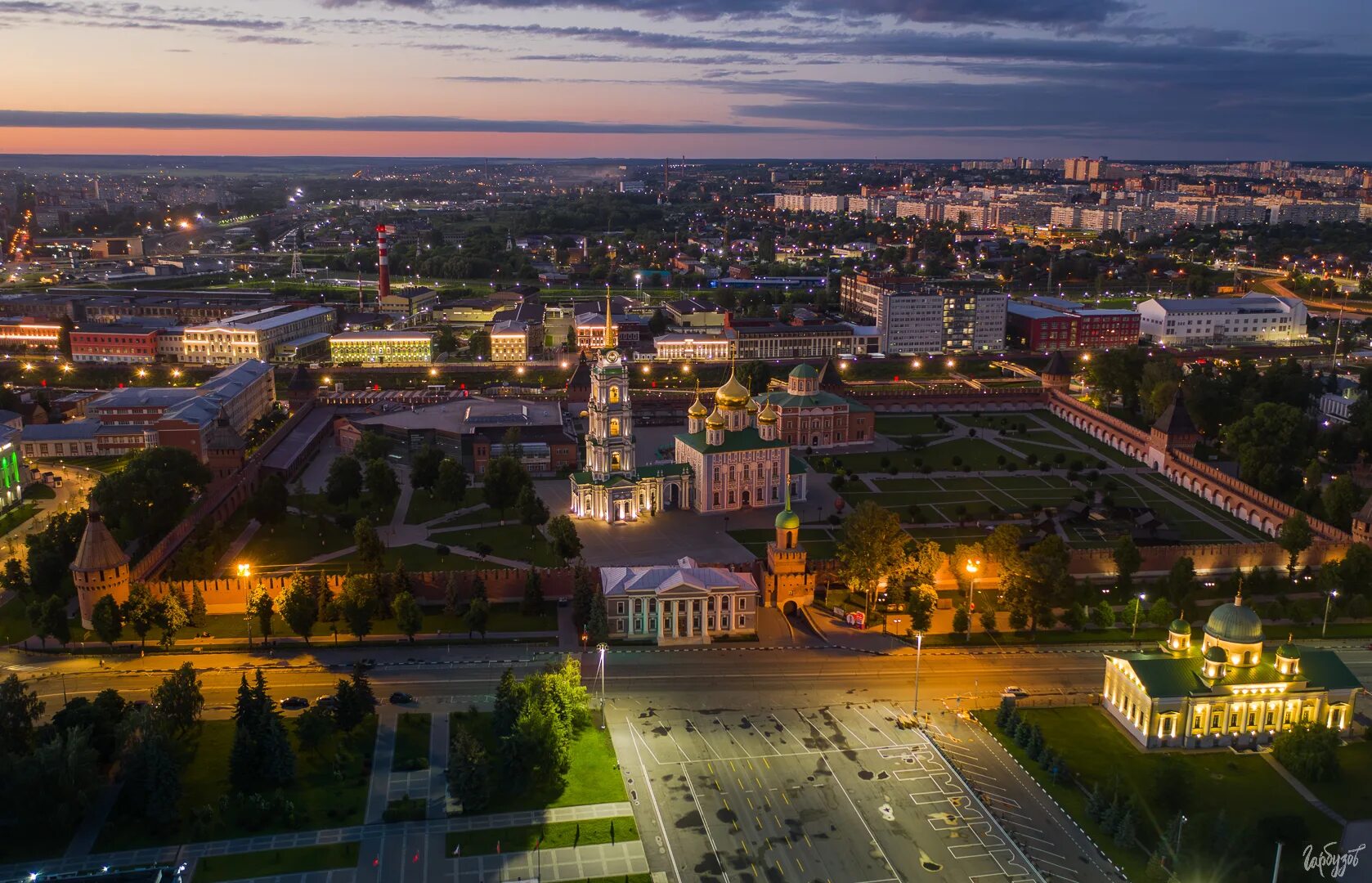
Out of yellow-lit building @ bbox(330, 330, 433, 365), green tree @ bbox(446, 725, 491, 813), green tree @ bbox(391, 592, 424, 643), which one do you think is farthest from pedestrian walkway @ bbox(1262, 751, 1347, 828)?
yellow-lit building @ bbox(330, 330, 433, 365)

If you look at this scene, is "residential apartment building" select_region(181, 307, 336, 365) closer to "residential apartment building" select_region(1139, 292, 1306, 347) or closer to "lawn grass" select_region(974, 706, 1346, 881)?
"lawn grass" select_region(974, 706, 1346, 881)

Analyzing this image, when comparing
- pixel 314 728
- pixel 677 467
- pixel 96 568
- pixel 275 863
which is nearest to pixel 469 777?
pixel 275 863

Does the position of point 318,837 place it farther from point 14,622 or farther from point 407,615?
point 14,622

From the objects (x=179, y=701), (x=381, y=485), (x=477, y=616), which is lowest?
(x=477, y=616)

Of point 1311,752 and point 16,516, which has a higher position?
point 1311,752

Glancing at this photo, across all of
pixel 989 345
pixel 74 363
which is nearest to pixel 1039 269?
pixel 989 345

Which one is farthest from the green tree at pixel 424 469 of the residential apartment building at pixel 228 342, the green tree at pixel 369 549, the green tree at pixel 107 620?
the residential apartment building at pixel 228 342

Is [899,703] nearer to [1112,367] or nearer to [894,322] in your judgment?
[1112,367]
